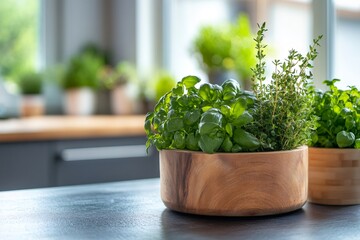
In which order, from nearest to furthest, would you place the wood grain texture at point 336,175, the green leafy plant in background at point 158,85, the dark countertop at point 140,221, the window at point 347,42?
1. the dark countertop at point 140,221
2. the wood grain texture at point 336,175
3. the window at point 347,42
4. the green leafy plant in background at point 158,85

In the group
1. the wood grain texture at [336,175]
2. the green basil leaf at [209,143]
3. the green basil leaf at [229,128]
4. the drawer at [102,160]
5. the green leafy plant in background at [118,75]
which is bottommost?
the drawer at [102,160]

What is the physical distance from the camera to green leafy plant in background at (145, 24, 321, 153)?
1.00 metres

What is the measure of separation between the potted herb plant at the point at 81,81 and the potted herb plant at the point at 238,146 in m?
2.27

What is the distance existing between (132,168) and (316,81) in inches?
48.0

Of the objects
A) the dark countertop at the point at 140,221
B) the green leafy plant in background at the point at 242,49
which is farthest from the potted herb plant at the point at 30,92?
the dark countertop at the point at 140,221

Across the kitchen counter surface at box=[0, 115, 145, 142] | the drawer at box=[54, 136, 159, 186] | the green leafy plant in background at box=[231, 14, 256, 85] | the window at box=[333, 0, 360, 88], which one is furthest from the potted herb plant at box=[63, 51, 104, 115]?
the window at box=[333, 0, 360, 88]

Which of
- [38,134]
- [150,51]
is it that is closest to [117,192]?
[38,134]

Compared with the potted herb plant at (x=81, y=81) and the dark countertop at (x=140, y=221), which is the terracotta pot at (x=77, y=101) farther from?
the dark countertop at (x=140, y=221)

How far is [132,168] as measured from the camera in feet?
8.98

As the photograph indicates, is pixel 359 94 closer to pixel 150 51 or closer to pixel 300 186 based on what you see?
pixel 300 186

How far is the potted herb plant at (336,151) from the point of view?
1145 millimetres

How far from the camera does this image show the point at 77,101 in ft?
11.0

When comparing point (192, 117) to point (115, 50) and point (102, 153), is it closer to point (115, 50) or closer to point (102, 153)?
point (102, 153)

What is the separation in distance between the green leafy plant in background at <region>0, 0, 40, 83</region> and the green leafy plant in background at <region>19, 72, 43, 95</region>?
0.03 meters
